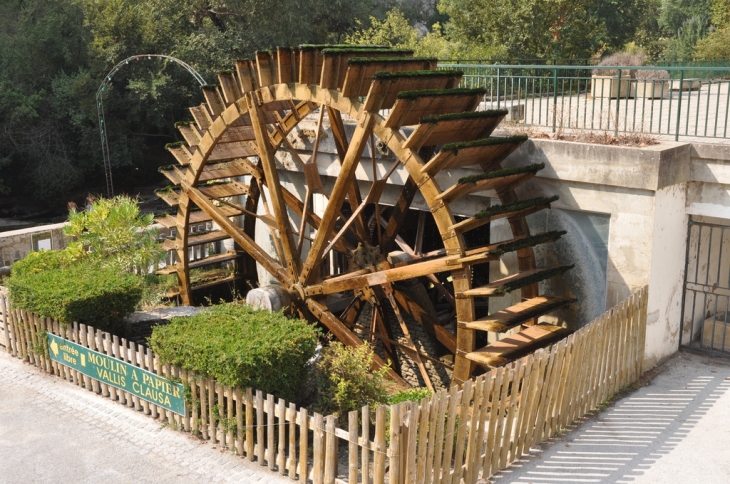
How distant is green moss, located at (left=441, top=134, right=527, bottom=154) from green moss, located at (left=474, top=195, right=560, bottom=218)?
633 millimetres

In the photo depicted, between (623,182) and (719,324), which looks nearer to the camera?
(623,182)

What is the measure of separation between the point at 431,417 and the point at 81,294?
456cm

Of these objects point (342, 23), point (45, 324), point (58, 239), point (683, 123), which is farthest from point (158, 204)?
point (683, 123)

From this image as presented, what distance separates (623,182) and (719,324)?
2.82 meters

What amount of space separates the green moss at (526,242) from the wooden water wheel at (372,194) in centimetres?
1

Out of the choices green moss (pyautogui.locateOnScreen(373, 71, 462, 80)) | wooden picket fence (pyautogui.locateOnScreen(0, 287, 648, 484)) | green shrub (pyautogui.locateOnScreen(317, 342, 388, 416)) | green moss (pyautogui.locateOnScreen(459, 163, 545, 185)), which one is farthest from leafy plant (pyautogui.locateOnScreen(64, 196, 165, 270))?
green moss (pyautogui.locateOnScreen(459, 163, 545, 185))

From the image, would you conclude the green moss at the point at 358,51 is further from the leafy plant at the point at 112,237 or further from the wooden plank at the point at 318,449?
the wooden plank at the point at 318,449

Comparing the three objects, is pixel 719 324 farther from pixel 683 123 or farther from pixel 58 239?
pixel 58 239

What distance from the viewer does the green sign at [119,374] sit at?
7.60 m

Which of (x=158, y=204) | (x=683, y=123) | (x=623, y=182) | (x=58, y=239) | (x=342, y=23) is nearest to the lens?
(x=623, y=182)

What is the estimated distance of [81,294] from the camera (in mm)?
8680

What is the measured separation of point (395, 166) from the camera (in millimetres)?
9641

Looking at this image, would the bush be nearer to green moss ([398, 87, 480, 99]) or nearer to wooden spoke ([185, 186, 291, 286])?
wooden spoke ([185, 186, 291, 286])

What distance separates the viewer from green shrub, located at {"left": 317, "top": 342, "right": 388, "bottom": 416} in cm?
723
